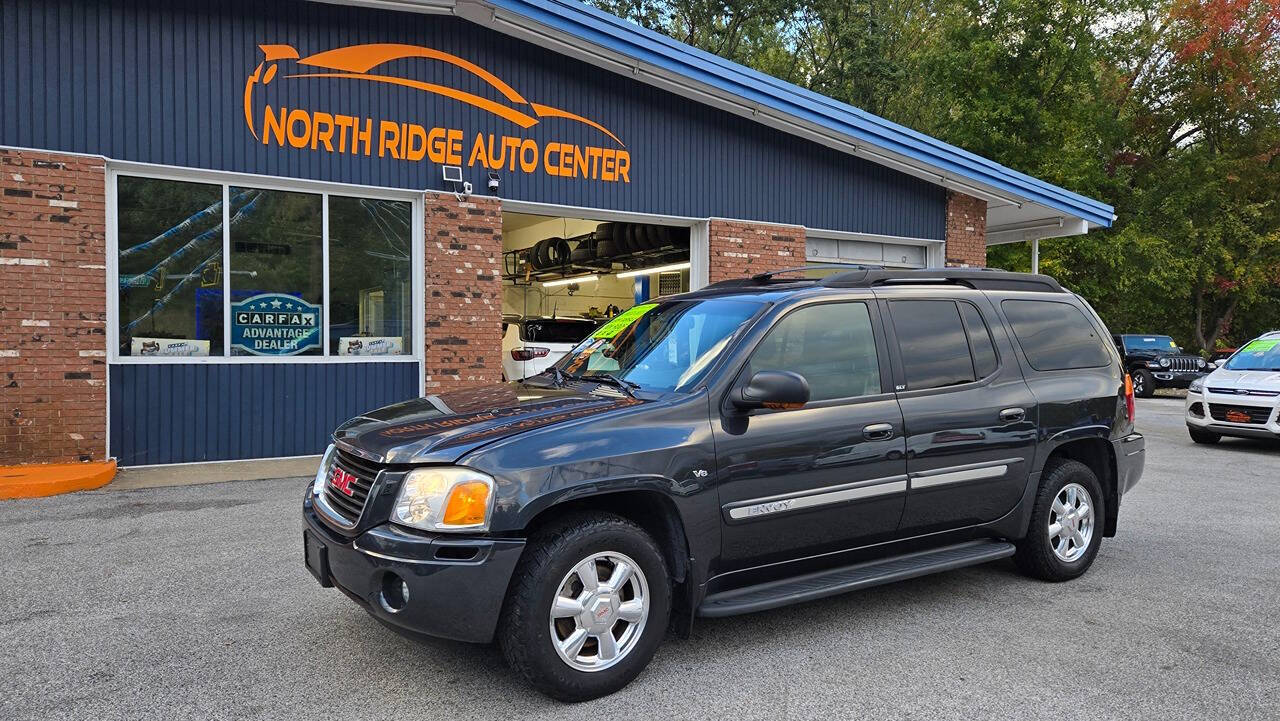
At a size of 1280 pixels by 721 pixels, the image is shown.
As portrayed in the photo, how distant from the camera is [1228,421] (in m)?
11.1

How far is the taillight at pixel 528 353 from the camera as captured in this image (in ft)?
46.9

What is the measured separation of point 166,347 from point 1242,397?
13139 mm

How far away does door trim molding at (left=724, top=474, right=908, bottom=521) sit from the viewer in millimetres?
3797

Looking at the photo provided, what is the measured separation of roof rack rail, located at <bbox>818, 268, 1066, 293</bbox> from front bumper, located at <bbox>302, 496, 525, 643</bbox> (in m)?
2.36

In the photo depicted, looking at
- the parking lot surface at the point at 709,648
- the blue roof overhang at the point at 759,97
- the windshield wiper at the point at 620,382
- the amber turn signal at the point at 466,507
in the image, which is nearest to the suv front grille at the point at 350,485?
the amber turn signal at the point at 466,507

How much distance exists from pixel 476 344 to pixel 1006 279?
6.88 metres

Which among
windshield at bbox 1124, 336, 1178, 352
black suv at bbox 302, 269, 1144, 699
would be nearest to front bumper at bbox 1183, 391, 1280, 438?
black suv at bbox 302, 269, 1144, 699

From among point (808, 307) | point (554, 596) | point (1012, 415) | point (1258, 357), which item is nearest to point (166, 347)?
point (554, 596)

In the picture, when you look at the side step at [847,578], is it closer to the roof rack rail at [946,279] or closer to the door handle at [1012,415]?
the door handle at [1012,415]

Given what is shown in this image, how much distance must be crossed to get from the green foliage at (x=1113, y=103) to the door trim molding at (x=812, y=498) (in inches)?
846

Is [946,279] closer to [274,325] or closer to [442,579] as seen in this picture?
[442,579]

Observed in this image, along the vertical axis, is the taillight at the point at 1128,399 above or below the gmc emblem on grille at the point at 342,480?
above

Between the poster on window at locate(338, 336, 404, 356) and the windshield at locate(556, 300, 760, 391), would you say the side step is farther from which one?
the poster on window at locate(338, 336, 404, 356)

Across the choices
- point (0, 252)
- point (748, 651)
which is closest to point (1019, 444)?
point (748, 651)
